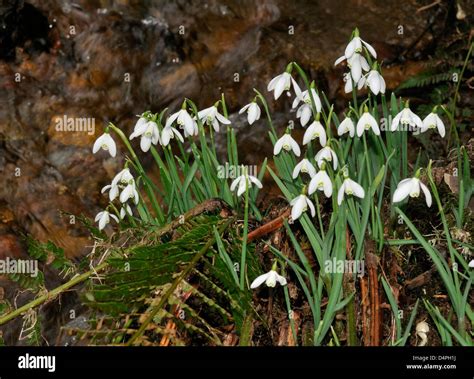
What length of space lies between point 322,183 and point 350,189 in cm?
9

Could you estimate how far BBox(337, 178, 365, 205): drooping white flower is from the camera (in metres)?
2.35

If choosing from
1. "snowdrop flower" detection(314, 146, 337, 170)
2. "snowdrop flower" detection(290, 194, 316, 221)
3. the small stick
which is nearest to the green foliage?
the small stick

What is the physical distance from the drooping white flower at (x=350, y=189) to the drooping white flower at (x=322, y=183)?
0.14ft

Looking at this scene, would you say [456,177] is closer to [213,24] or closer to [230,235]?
[230,235]

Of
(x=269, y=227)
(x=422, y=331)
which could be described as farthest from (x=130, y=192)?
(x=422, y=331)

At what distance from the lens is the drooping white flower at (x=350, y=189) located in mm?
2351

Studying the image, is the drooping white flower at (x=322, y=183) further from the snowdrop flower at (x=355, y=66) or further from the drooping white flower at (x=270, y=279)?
Answer: the snowdrop flower at (x=355, y=66)

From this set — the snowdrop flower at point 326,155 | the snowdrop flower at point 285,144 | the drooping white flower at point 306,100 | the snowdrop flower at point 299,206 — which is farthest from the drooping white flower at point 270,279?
the drooping white flower at point 306,100

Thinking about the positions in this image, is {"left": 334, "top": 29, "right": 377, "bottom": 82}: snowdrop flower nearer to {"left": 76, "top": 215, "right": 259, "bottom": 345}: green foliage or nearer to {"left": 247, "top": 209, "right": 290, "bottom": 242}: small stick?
{"left": 247, "top": 209, "right": 290, "bottom": 242}: small stick

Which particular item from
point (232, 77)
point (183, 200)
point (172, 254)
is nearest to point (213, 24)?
point (232, 77)

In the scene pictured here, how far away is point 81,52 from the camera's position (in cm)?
540

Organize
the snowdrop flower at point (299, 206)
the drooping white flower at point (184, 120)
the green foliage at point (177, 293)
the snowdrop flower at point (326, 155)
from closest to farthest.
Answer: the green foliage at point (177, 293)
the snowdrop flower at point (299, 206)
the snowdrop flower at point (326, 155)
the drooping white flower at point (184, 120)

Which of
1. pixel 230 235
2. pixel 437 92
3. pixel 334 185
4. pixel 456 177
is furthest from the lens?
pixel 437 92
